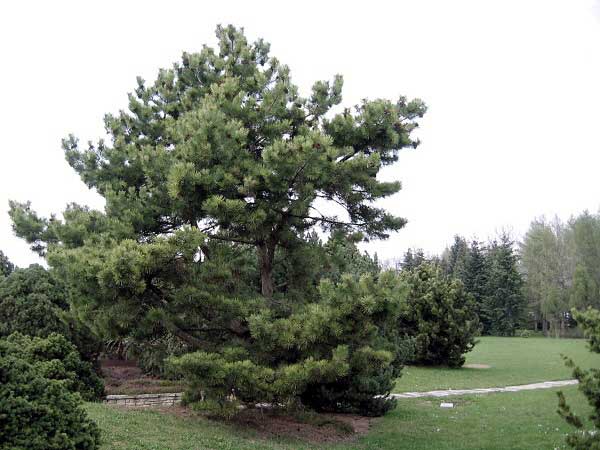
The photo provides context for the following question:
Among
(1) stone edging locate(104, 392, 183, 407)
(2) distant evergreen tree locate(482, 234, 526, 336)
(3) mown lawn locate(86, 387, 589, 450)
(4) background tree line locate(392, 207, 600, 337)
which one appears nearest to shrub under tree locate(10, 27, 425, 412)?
(3) mown lawn locate(86, 387, 589, 450)

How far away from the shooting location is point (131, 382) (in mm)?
12664

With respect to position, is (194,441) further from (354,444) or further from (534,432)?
(534,432)

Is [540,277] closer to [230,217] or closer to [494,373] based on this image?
[494,373]

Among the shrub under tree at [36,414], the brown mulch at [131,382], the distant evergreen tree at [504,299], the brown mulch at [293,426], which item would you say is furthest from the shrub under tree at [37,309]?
the distant evergreen tree at [504,299]

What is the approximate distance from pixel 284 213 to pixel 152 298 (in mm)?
2501

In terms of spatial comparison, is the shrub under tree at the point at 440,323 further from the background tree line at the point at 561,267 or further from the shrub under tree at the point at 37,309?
the background tree line at the point at 561,267

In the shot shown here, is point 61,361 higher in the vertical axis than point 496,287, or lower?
lower

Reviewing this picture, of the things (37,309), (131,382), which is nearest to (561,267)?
(131,382)

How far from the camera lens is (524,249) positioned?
5212 cm

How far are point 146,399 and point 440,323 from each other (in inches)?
530

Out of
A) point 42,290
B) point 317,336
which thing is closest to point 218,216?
point 317,336

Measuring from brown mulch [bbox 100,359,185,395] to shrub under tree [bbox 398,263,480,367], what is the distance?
11.0 m

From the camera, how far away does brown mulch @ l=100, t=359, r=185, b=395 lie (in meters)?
11.7

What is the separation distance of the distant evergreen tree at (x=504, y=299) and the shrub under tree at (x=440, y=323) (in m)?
29.8
